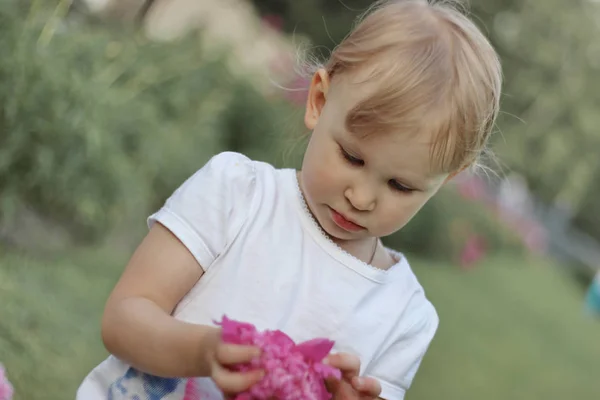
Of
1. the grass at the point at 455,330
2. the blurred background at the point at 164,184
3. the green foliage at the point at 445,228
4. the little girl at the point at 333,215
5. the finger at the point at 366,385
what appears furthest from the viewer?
the green foliage at the point at 445,228

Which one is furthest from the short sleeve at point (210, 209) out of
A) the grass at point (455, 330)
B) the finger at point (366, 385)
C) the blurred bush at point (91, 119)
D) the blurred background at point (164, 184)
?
the blurred bush at point (91, 119)

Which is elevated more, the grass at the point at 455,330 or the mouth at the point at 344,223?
the mouth at the point at 344,223

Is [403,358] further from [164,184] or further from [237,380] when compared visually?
[164,184]

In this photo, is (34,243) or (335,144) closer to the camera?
(335,144)

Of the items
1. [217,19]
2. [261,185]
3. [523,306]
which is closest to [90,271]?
[261,185]

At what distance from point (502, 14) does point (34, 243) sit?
10.9m

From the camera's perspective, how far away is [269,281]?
140 cm

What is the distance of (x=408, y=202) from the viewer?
1.43 meters

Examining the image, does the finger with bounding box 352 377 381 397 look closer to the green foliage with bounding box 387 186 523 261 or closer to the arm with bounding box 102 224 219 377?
the arm with bounding box 102 224 219 377

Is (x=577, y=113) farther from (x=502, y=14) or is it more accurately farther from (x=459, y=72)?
(x=459, y=72)

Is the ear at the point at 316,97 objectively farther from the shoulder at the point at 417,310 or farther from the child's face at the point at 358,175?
the shoulder at the point at 417,310

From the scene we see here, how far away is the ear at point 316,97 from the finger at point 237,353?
0.56 metres

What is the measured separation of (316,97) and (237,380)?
2.15 ft

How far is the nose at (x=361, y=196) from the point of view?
53.5 inches
